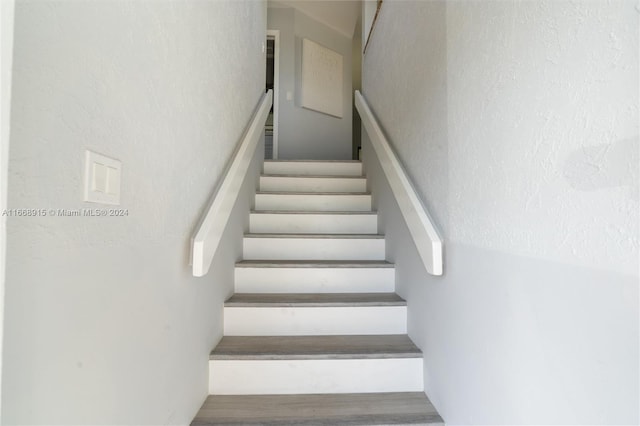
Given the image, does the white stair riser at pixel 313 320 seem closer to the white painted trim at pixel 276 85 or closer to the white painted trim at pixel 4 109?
the white painted trim at pixel 4 109

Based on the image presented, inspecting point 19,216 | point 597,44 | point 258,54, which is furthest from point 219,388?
point 258,54

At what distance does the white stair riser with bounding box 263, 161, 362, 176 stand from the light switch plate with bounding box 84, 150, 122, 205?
2.18 metres

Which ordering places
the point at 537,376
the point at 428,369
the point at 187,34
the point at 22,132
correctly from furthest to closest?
the point at 428,369 < the point at 187,34 < the point at 537,376 < the point at 22,132

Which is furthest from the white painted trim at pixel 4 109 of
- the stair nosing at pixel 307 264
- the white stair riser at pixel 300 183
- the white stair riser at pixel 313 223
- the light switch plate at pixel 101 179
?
the white stair riser at pixel 300 183

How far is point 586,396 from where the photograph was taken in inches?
23.2

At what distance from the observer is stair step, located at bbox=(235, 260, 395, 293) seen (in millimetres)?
1757

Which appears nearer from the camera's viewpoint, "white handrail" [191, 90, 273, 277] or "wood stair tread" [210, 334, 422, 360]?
"white handrail" [191, 90, 273, 277]

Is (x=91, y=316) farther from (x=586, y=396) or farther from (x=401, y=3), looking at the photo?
(x=401, y=3)

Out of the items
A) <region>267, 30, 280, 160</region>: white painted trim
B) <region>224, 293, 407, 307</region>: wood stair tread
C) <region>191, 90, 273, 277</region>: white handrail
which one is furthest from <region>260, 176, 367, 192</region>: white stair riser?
<region>267, 30, 280, 160</region>: white painted trim

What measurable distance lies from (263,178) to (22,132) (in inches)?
83.8

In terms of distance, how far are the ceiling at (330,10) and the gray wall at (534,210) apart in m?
3.37

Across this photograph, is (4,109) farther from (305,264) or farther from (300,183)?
(300,183)

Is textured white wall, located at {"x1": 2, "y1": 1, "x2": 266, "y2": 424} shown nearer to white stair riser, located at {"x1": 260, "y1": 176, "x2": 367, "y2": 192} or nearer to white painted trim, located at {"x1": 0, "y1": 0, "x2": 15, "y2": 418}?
white painted trim, located at {"x1": 0, "y1": 0, "x2": 15, "y2": 418}

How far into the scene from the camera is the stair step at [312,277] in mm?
1757
